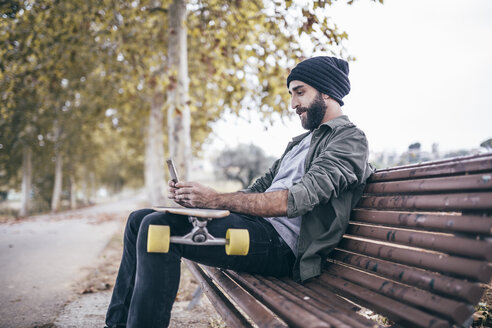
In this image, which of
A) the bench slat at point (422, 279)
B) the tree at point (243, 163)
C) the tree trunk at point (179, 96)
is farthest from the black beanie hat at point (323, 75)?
the tree at point (243, 163)

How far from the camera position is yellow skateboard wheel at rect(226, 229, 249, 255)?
1.91 m

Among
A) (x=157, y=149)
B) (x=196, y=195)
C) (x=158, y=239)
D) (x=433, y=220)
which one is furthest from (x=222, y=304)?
(x=157, y=149)

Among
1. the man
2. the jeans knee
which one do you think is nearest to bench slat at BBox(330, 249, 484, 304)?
the man

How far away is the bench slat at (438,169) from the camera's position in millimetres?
1493

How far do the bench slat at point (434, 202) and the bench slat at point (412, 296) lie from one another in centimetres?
37

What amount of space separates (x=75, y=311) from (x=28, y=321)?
15.5 inches

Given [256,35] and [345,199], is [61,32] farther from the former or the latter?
[345,199]

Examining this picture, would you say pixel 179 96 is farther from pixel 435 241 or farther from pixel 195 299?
pixel 435 241

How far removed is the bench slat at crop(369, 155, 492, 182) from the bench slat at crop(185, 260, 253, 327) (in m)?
1.11

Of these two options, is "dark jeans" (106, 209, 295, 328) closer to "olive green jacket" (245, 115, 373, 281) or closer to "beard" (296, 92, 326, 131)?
"olive green jacket" (245, 115, 373, 281)

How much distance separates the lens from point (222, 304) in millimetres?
1989

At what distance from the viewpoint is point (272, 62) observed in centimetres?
583

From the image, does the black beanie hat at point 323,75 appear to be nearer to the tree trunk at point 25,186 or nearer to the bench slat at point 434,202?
the bench slat at point 434,202

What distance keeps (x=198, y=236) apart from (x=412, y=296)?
1.03 m
